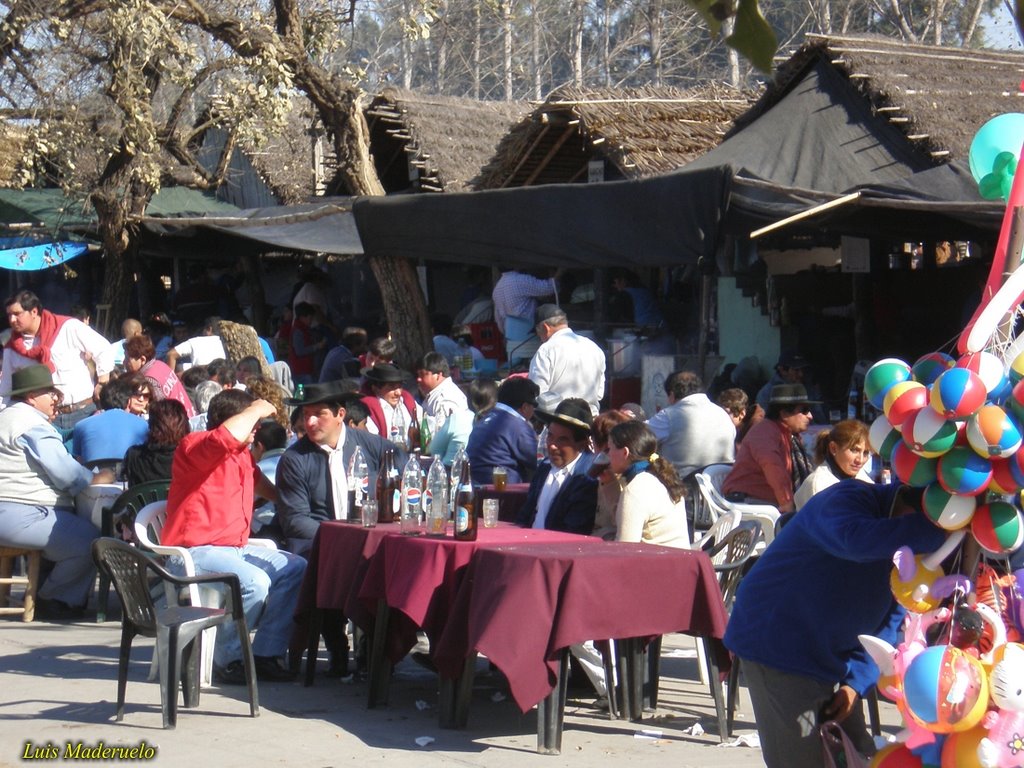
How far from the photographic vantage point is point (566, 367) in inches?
417

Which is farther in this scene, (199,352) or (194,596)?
(199,352)

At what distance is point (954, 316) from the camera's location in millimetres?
12688

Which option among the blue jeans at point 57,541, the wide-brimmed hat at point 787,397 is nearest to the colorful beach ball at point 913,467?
the wide-brimmed hat at point 787,397

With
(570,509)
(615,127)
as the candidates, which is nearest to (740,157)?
(615,127)

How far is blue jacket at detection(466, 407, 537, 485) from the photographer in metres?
8.55

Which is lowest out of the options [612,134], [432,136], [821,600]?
[821,600]

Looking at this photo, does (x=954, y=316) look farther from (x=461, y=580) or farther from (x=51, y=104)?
(x=51, y=104)

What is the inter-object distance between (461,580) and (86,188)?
1443 cm

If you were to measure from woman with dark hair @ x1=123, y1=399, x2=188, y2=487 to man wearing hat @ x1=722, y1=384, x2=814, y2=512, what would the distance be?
11.4 feet

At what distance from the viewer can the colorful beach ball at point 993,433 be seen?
3.22m

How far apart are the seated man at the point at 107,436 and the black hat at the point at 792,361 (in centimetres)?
547

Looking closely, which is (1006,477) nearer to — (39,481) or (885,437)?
(885,437)

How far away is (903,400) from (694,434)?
5.66m

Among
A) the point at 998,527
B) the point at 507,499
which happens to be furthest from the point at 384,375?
the point at 998,527
